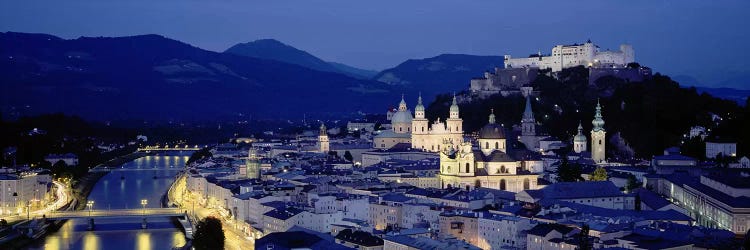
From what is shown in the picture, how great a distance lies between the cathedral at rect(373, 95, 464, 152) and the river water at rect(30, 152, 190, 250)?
29.0 feet

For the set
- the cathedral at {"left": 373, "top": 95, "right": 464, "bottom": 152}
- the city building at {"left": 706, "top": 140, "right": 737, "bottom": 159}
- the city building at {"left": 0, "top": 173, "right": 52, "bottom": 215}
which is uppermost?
the cathedral at {"left": 373, "top": 95, "right": 464, "bottom": 152}

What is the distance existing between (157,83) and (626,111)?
117 meters

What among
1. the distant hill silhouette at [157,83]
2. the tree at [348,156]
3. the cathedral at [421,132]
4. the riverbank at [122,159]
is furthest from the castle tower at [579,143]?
the distant hill silhouette at [157,83]

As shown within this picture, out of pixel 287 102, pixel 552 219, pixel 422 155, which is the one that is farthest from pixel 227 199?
pixel 287 102

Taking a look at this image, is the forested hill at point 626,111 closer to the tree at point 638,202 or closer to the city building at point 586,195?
the city building at point 586,195

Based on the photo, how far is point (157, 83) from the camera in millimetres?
150875

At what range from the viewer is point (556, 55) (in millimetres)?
48594

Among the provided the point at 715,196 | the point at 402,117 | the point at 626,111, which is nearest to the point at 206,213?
the point at 402,117

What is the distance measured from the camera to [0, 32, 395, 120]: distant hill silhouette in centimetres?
12656

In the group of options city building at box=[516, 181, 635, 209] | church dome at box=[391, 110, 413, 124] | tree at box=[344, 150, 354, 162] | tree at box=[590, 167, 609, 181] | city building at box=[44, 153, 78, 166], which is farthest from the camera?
city building at box=[44, 153, 78, 166]

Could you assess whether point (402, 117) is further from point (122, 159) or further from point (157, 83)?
point (157, 83)

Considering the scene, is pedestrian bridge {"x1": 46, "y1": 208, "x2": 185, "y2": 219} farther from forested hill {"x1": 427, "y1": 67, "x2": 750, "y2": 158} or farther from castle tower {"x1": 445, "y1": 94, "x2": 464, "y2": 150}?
forested hill {"x1": 427, "y1": 67, "x2": 750, "y2": 158}

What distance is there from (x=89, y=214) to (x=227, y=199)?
4.02 metres

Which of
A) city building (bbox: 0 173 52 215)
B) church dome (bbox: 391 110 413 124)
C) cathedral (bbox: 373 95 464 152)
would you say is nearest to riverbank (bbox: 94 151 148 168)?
church dome (bbox: 391 110 413 124)
